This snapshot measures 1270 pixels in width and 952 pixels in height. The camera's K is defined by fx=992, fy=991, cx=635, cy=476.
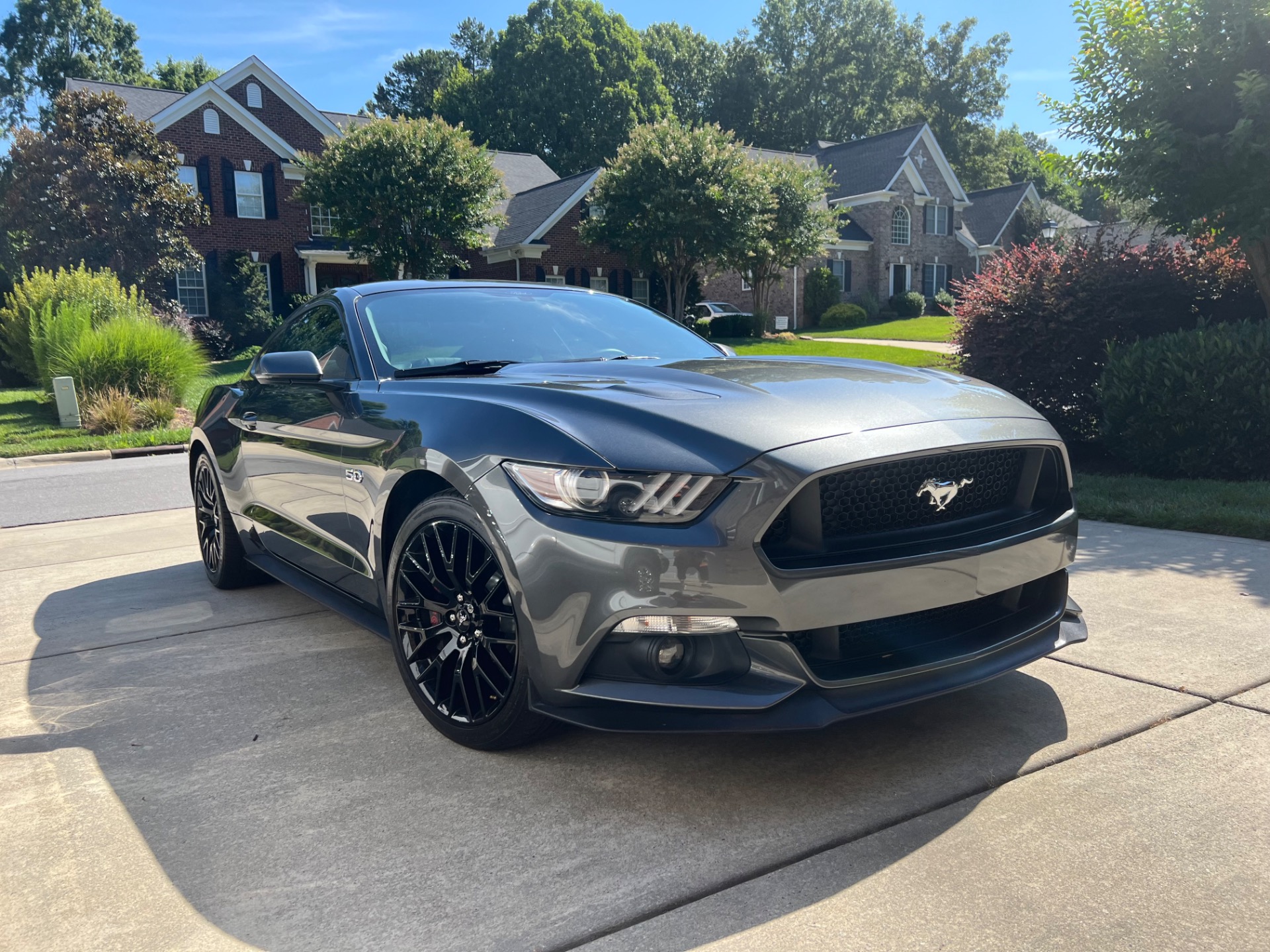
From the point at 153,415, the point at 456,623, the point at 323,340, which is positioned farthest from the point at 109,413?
the point at 456,623

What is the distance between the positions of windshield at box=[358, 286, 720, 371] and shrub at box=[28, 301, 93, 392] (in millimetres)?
13727

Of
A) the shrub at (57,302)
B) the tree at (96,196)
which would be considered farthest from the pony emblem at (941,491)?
the tree at (96,196)

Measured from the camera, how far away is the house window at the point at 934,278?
45062 millimetres

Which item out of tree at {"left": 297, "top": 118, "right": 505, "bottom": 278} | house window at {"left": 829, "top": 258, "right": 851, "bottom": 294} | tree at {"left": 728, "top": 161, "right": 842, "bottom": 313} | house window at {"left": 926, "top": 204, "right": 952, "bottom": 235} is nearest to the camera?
tree at {"left": 297, "top": 118, "right": 505, "bottom": 278}

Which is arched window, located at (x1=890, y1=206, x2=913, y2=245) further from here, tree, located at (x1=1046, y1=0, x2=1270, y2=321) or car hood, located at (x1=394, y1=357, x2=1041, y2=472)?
car hood, located at (x1=394, y1=357, x2=1041, y2=472)

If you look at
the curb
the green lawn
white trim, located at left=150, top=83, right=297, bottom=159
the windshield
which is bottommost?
the curb

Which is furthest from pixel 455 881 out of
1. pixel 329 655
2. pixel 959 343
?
pixel 959 343

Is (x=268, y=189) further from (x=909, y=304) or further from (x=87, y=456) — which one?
(x=909, y=304)

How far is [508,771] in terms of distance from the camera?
9.86ft

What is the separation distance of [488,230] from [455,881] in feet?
112

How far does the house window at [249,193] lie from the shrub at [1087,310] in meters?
26.7

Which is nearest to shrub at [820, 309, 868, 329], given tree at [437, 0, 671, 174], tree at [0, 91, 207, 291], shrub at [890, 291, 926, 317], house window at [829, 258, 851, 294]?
house window at [829, 258, 851, 294]

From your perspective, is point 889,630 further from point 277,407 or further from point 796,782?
point 277,407

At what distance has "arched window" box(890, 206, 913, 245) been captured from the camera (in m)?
43.0
